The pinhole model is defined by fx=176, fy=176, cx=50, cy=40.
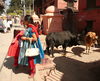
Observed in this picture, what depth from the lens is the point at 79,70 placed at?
6.95m

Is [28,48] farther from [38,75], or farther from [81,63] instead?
[81,63]

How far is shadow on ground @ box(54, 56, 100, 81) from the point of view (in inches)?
242

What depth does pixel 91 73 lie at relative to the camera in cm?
667

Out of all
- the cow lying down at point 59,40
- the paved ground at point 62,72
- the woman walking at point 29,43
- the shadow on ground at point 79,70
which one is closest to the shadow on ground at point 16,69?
the paved ground at point 62,72

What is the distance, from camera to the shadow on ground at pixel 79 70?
614 cm

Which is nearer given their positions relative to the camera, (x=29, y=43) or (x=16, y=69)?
(x=29, y=43)

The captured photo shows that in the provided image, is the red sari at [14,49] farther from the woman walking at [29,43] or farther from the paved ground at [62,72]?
the paved ground at [62,72]

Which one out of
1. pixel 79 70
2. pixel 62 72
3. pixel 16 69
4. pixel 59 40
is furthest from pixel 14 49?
pixel 59 40

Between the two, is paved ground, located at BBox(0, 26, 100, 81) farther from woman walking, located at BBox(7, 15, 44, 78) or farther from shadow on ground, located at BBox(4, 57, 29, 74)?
woman walking, located at BBox(7, 15, 44, 78)

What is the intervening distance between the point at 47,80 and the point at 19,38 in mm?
1687

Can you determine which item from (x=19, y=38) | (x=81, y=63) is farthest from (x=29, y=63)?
(x=81, y=63)

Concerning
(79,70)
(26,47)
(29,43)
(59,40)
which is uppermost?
(29,43)

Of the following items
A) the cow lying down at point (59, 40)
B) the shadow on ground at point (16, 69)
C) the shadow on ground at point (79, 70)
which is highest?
the cow lying down at point (59, 40)

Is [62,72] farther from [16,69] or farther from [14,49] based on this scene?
[14,49]
